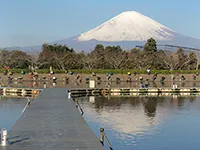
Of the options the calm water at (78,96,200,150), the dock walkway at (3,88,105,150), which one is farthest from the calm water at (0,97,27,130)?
the calm water at (78,96,200,150)

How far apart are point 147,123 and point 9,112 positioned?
9.85 metres

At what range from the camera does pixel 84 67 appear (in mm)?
75438

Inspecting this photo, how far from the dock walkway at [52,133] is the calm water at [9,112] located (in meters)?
2.02

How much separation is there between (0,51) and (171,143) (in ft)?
230

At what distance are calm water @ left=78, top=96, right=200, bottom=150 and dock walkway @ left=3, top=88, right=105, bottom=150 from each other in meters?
→ 2.04

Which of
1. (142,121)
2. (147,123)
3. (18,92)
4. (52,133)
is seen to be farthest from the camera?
(18,92)

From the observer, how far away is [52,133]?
14.2 m

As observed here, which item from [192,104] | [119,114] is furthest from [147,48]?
[119,114]

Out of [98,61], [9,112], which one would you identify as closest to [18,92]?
[9,112]

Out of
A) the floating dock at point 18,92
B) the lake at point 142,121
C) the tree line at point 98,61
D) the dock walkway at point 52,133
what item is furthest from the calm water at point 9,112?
the tree line at point 98,61

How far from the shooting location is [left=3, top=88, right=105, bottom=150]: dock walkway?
39.7 ft

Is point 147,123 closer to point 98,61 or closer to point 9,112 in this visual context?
point 9,112

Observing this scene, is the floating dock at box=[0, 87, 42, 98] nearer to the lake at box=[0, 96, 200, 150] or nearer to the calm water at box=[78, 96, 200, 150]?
the lake at box=[0, 96, 200, 150]

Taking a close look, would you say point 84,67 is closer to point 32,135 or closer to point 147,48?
point 147,48
